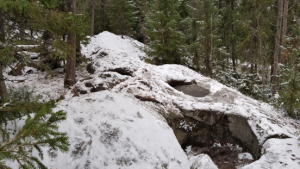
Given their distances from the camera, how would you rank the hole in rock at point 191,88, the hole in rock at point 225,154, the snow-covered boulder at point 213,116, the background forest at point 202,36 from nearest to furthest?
1. the background forest at point 202,36
2. the hole in rock at point 225,154
3. the snow-covered boulder at point 213,116
4. the hole in rock at point 191,88

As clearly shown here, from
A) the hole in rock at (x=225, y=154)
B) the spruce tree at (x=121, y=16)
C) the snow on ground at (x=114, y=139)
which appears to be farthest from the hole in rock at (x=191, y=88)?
the spruce tree at (x=121, y=16)

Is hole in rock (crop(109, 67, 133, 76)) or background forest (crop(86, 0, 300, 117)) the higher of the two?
background forest (crop(86, 0, 300, 117))

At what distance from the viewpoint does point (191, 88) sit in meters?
8.55

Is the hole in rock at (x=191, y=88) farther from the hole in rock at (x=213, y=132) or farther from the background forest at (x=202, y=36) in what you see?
the background forest at (x=202, y=36)

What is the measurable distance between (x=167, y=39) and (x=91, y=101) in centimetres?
925

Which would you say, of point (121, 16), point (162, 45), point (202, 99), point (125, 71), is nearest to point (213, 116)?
point (202, 99)

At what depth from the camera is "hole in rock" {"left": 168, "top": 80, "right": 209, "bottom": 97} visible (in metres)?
7.99

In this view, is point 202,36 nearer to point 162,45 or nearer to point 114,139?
point 162,45

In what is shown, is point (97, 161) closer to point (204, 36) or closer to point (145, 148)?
point (145, 148)

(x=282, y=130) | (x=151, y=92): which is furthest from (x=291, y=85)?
(x=151, y=92)

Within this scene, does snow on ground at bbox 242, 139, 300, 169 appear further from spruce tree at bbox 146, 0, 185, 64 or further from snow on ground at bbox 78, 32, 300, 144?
spruce tree at bbox 146, 0, 185, 64

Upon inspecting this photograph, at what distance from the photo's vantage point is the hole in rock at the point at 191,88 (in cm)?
799

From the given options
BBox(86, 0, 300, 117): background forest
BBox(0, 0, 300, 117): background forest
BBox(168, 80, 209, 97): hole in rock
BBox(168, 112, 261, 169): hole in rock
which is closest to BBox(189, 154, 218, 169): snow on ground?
BBox(168, 112, 261, 169): hole in rock

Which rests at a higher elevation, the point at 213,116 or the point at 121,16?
the point at 121,16
